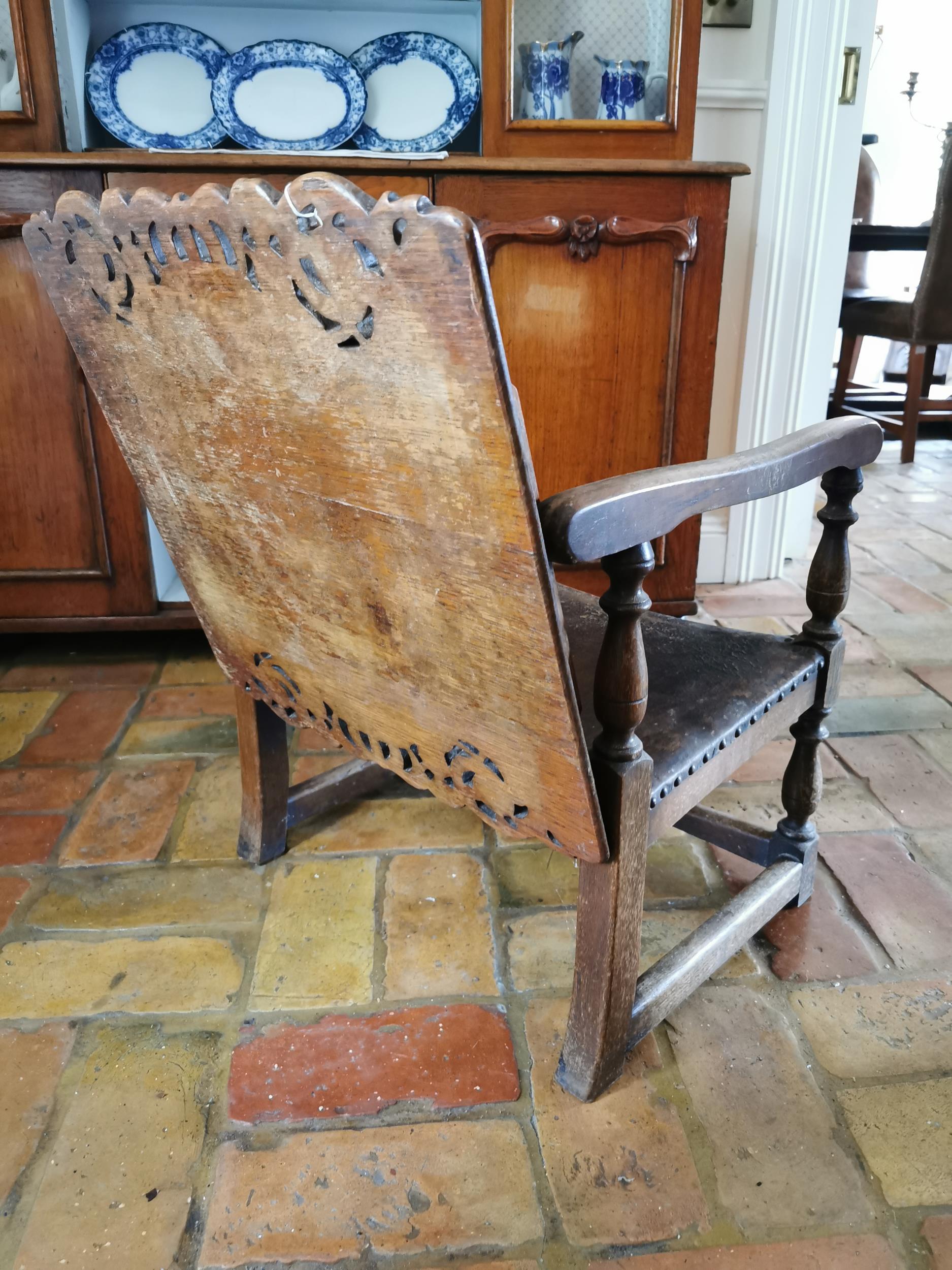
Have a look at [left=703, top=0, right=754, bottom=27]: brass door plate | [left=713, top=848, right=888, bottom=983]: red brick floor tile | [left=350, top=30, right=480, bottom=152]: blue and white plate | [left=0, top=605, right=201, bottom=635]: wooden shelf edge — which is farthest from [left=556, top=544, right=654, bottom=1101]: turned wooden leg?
[left=703, top=0, right=754, bottom=27]: brass door plate

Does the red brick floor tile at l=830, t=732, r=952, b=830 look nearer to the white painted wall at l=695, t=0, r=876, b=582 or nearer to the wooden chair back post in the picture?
the white painted wall at l=695, t=0, r=876, b=582

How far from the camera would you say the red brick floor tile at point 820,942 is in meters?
1.27

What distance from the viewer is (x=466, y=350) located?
0.66m

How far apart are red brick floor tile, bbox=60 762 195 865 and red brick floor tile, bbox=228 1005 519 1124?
492mm

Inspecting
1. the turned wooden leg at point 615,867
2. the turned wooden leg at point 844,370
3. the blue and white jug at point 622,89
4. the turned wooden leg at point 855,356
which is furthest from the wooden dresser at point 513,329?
the turned wooden leg at point 855,356

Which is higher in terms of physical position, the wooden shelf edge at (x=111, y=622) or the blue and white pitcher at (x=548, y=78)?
the blue and white pitcher at (x=548, y=78)

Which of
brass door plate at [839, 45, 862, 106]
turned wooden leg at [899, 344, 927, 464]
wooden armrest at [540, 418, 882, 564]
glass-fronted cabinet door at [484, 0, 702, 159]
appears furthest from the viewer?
turned wooden leg at [899, 344, 927, 464]

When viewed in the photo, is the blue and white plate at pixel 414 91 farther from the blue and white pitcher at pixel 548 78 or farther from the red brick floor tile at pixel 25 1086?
the red brick floor tile at pixel 25 1086

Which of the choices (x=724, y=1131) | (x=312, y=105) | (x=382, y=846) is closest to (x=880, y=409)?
(x=312, y=105)

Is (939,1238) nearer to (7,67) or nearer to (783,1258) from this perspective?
(783,1258)

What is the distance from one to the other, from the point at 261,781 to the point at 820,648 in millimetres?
835

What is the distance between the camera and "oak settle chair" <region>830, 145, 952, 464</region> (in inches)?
141

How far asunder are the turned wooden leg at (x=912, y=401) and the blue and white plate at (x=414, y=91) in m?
2.52

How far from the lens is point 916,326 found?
3.78 meters
